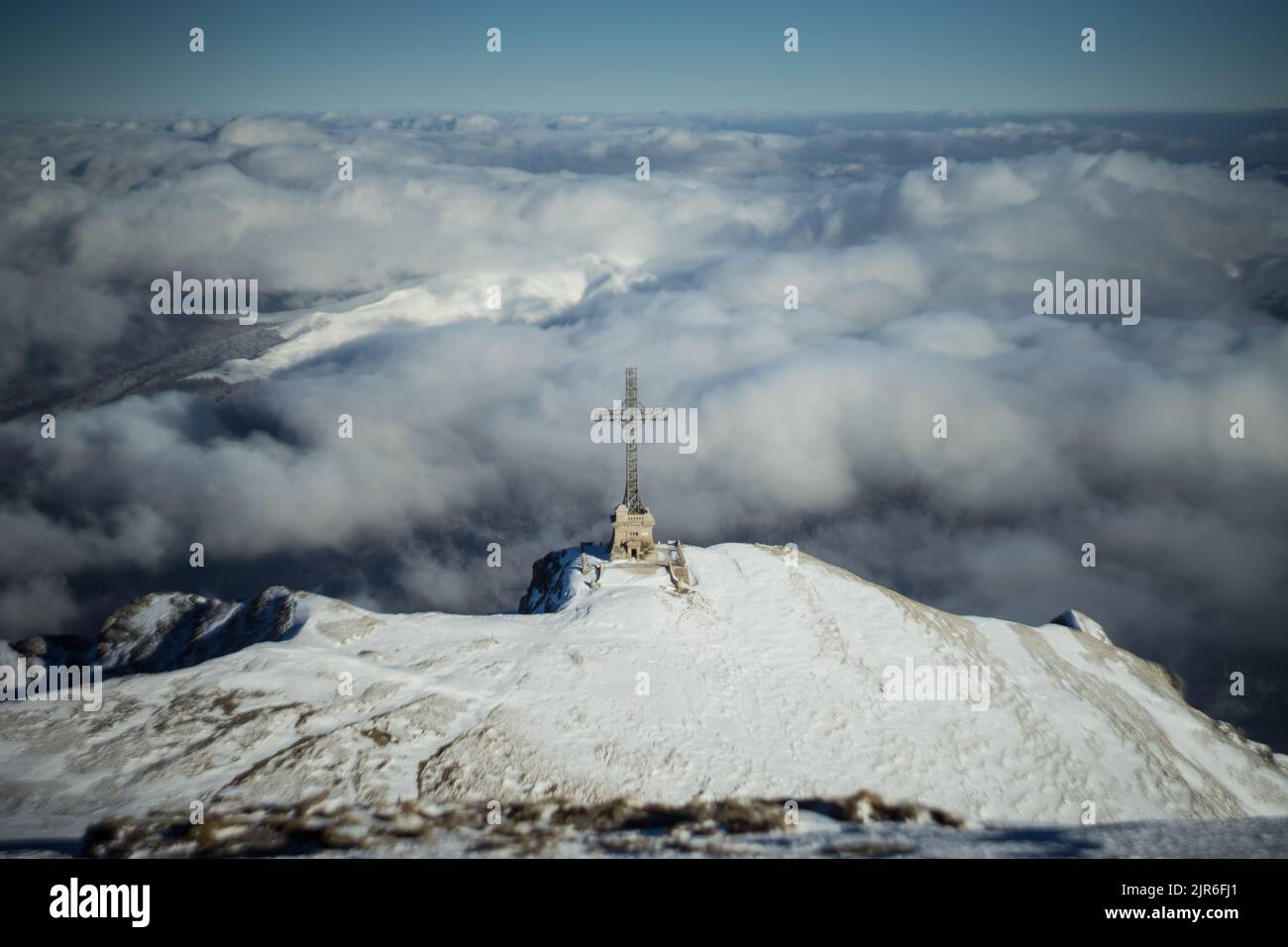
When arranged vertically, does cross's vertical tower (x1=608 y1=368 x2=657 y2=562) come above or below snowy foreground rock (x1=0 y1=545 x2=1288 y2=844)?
above

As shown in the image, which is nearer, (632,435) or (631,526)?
(632,435)

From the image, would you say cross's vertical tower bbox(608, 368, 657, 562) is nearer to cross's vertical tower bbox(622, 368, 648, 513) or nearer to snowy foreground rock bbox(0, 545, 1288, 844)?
cross's vertical tower bbox(622, 368, 648, 513)

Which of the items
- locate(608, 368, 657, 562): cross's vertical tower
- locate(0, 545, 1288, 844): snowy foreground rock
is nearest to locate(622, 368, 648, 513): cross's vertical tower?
locate(608, 368, 657, 562): cross's vertical tower

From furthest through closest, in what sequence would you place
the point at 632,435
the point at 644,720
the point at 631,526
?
the point at 631,526 < the point at 632,435 < the point at 644,720

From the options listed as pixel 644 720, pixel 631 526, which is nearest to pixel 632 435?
pixel 631 526

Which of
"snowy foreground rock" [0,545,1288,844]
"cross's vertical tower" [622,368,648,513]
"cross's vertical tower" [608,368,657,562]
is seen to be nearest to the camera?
"snowy foreground rock" [0,545,1288,844]

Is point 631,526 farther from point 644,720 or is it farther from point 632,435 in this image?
point 644,720

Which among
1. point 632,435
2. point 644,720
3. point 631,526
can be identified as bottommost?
point 644,720

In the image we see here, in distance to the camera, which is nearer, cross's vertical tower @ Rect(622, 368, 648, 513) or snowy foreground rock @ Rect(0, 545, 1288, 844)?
snowy foreground rock @ Rect(0, 545, 1288, 844)

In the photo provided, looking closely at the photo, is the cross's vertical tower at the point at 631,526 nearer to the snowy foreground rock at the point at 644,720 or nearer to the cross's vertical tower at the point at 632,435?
the cross's vertical tower at the point at 632,435
